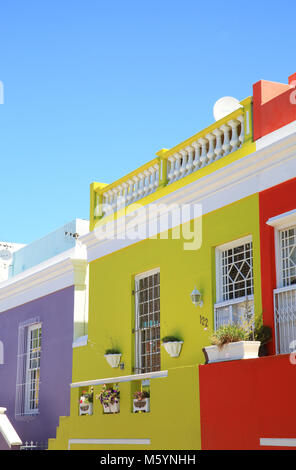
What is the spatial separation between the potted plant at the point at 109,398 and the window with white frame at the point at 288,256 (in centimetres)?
331

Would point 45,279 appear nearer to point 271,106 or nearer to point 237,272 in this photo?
point 237,272

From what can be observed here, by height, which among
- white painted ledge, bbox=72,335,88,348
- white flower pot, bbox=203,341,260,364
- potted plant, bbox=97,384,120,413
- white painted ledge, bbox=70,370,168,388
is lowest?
potted plant, bbox=97,384,120,413

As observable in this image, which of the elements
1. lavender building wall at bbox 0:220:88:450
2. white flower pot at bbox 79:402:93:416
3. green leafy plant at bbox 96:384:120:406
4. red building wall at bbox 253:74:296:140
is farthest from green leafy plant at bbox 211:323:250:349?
lavender building wall at bbox 0:220:88:450

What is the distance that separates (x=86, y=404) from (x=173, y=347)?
6.36 feet

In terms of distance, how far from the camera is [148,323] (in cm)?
1187

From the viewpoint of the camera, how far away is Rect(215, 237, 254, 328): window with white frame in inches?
388

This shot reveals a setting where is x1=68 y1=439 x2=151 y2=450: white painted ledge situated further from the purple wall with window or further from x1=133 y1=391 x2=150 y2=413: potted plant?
the purple wall with window

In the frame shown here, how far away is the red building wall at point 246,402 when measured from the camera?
26.2 feet

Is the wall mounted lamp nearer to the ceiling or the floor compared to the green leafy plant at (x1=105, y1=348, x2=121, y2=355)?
nearer to the ceiling

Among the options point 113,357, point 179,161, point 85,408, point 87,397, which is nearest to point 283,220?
point 179,161

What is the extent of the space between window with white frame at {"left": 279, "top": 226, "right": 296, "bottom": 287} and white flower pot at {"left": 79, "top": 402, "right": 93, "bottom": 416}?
412 cm

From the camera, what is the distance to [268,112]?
32.4 ft

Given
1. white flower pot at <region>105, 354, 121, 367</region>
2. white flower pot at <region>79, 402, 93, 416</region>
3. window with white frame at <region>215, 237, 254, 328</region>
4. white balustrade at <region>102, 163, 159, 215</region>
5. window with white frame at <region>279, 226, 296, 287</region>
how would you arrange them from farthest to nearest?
1. white balustrade at <region>102, 163, 159, 215</region>
2. white flower pot at <region>105, 354, 121, 367</region>
3. white flower pot at <region>79, 402, 93, 416</region>
4. window with white frame at <region>215, 237, 254, 328</region>
5. window with white frame at <region>279, 226, 296, 287</region>

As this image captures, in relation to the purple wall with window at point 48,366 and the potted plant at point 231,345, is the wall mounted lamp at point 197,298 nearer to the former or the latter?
the potted plant at point 231,345
